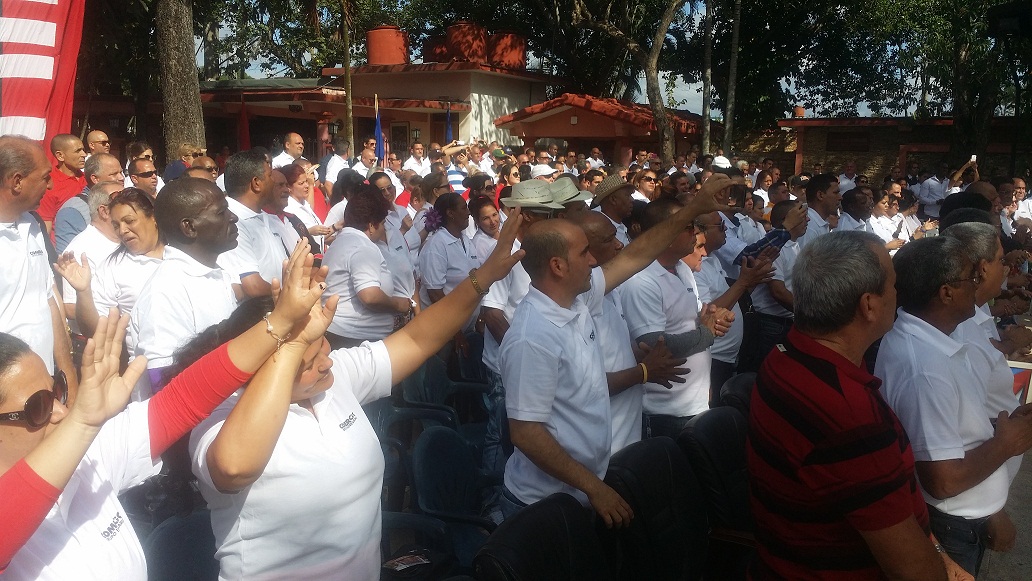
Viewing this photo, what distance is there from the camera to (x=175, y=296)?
123 inches

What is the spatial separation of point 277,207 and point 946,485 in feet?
13.1

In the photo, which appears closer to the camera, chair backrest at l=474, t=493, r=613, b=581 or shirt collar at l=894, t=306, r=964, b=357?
chair backrest at l=474, t=493, r=613, b=581

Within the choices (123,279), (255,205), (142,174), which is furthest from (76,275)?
(142,174)

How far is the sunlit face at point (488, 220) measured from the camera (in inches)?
233

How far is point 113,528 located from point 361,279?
276 centimetres

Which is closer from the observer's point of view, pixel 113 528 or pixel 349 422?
pixel 113 528

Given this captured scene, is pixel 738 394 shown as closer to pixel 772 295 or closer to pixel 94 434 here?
pixel 772 295

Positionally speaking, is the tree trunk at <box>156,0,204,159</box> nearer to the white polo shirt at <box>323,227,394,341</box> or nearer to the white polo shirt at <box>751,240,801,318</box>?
the white polo shirt at <box>323,227,394,341</box>

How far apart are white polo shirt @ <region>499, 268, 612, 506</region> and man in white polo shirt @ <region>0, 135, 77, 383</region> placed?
6.98ft

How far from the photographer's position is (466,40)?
24.9m

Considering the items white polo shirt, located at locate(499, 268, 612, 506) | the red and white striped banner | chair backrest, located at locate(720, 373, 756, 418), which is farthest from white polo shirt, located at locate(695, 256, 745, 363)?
the red and white striped banner

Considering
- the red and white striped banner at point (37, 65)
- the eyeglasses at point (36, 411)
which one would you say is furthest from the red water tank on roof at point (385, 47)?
the eyeglasses at point (36, 411)

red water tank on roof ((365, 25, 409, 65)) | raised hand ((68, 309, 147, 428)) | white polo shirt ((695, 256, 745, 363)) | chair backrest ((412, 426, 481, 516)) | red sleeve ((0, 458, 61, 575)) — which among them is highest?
red water tank on roof ((365, 25, 409, 65))

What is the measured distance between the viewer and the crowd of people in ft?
5.83
